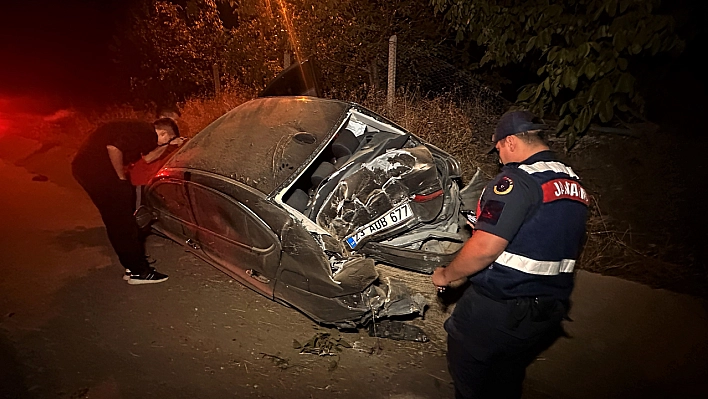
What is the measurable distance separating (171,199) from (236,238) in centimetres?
95

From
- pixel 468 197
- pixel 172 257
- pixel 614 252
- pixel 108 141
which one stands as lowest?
pixel 614 252

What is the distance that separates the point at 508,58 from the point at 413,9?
4053mm

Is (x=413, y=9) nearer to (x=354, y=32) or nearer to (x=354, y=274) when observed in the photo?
(x=354, y=32)

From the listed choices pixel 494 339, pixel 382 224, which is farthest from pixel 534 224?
pixel 382 224

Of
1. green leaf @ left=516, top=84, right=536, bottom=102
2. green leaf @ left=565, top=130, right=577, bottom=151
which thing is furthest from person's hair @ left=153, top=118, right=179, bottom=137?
green leaf @ left=565, top=130, right=577, bottom=151

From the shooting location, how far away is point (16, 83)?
56.9ft

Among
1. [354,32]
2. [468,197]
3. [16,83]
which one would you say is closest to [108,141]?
[468,197]

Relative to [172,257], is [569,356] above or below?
below

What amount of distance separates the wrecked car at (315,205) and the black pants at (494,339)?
731 mm

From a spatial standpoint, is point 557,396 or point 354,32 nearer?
point 557,396

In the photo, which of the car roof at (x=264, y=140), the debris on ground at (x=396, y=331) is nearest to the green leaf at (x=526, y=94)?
the car roof at (x=264, y=140)

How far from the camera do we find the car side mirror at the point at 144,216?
445 cm

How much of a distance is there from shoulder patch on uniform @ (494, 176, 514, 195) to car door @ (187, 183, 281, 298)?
1.67m

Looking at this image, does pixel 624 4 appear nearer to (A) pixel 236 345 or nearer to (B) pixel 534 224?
(B) pixel 534 224
